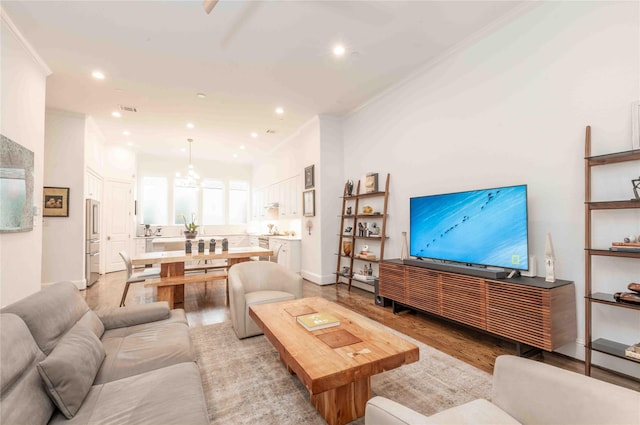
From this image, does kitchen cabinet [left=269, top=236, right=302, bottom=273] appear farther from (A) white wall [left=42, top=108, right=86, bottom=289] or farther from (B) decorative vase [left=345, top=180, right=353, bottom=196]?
(A) white wall [left=42, top=108, right=86, bottom=289]

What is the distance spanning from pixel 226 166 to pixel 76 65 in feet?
20.5

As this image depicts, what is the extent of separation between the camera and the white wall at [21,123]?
302 cm

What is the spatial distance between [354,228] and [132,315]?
3511mm

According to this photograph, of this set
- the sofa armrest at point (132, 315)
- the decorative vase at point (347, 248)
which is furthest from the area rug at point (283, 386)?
the decorative vase at point (347, 248)

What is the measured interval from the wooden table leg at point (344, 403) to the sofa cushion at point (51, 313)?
4.97 feet

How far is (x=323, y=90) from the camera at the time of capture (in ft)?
15.1

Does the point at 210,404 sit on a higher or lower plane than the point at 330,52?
lower

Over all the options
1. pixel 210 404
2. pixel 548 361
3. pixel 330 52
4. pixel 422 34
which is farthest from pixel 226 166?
pixel 548 361

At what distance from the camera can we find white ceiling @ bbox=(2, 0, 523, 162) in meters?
2.85

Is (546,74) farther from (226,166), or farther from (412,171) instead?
(226,166)

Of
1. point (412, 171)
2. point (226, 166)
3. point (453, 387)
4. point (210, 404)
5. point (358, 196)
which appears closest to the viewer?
point (210, 404)

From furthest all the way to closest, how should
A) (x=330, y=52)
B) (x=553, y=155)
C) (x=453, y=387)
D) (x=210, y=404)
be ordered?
1. (x=330, y=52)
2. (x=553, y=155)
3. (x=453, y=387)
4. (x=210, y=404)

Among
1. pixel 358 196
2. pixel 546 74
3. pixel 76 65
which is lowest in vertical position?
pixel 358 196

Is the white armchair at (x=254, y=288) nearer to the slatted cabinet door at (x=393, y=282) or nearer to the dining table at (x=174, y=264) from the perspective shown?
the dining table at (x=174, y=264)
